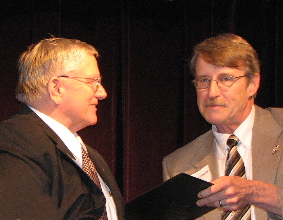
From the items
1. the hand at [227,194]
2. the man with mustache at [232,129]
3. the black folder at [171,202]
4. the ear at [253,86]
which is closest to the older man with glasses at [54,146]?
the black folder at [171,202]

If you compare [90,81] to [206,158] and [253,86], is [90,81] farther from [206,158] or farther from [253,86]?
[253,86]

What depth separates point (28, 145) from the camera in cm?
172

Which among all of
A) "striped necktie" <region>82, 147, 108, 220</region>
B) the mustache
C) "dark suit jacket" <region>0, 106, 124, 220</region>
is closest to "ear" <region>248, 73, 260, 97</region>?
the mustache

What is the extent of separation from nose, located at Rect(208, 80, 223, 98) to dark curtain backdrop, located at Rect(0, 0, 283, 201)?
0.72 m

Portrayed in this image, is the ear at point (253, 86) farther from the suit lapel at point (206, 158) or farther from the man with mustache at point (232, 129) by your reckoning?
the suit lapel at point (206, 158)

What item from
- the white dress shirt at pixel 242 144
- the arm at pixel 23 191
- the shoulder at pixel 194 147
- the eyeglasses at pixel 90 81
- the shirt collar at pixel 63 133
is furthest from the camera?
the shoulder at pixel 194 147

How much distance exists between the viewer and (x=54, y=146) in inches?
72.1

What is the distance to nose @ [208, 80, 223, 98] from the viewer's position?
7.81ft

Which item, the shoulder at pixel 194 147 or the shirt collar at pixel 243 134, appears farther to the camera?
the shoulder at pixel 194 147

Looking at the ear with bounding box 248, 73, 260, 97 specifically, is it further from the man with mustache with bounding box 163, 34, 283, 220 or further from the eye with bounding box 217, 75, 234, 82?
the eye with bounding box 217, 75, 234, 82

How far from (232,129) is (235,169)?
0.93 ft

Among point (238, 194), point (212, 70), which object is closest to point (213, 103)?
point (212, 70)

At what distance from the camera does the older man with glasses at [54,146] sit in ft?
5.21

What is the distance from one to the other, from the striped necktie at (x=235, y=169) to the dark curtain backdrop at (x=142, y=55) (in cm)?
85
